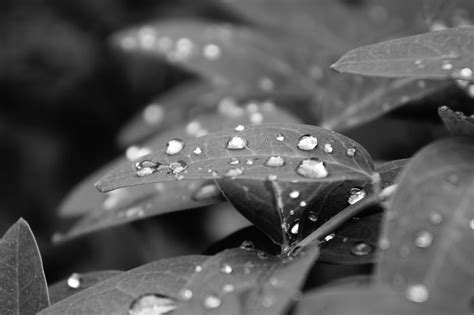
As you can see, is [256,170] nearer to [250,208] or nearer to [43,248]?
[250,208]

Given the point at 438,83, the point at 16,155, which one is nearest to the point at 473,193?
the point at 438,83

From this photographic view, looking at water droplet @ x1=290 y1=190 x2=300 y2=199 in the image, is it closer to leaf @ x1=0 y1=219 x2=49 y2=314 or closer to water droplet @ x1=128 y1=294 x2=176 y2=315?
water droplet @ x1=128 y1=294 x2=176 y2=315

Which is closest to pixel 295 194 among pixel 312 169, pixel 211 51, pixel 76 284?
pixel 312 169

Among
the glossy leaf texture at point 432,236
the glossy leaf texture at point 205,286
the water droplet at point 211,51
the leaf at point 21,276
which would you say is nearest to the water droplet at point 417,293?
the glossy leaf texture at point 432,236

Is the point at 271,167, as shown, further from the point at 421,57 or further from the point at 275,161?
the point at 421,57

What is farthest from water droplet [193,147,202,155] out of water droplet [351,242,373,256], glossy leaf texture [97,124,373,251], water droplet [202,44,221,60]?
water droplet [202,44,221,60]

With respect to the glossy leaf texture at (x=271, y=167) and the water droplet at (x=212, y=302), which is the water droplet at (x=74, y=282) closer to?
the glossy leaf texture at (x=271, y=167)
